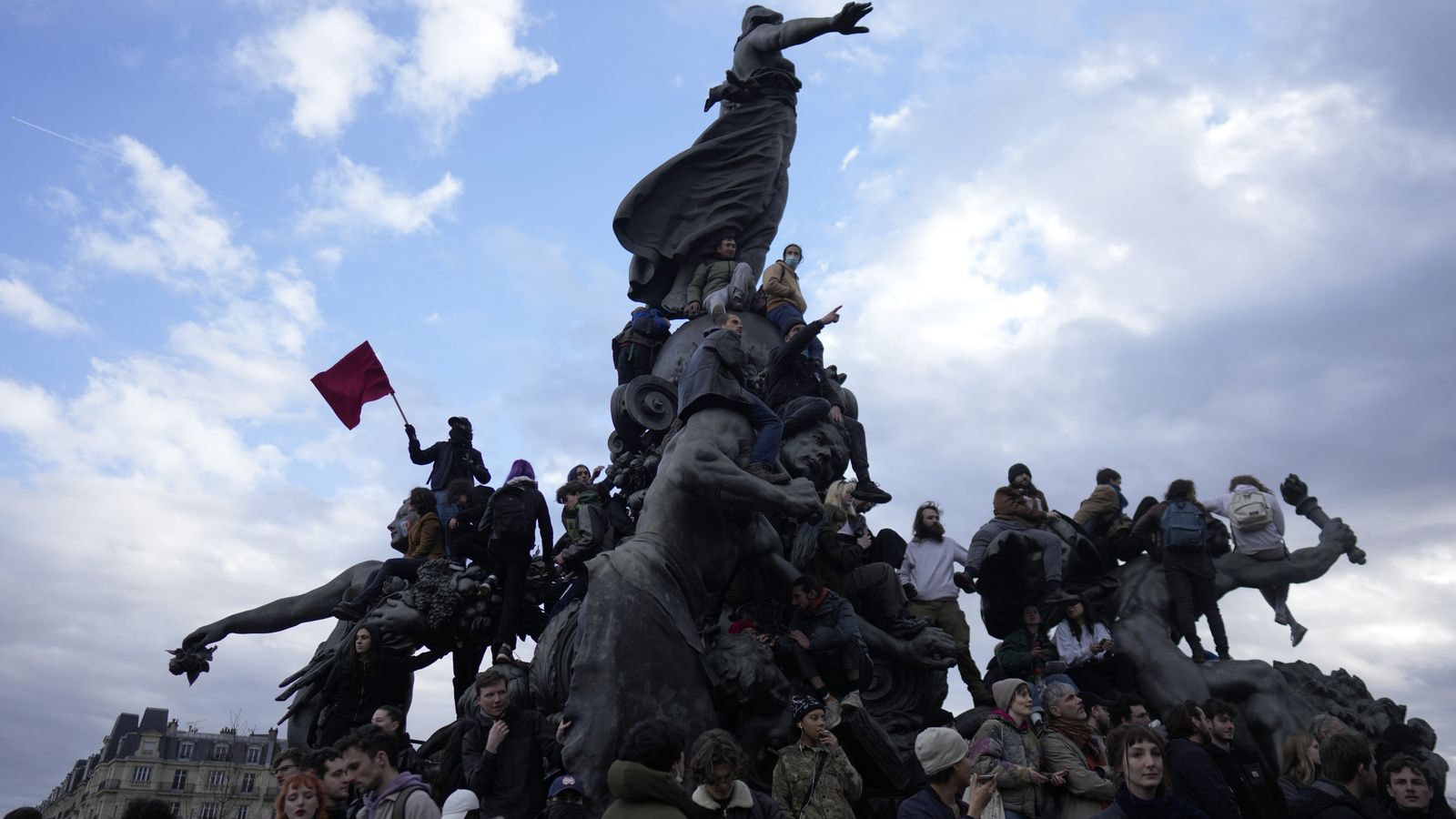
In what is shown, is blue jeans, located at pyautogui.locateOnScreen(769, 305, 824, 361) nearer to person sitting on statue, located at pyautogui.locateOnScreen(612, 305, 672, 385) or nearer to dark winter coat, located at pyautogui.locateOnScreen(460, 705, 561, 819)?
person sitting on statue, located at pyautogui.locateOnScreen(612, 305, 672, 385)

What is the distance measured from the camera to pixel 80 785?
4162 centimetres

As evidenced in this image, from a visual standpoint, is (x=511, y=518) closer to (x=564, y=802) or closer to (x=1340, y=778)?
(x=564, y=802)

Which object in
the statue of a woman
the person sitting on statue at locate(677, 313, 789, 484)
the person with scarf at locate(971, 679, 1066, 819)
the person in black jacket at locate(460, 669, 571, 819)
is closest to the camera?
the person with scarf at locate(971, 679, 1066, 819)

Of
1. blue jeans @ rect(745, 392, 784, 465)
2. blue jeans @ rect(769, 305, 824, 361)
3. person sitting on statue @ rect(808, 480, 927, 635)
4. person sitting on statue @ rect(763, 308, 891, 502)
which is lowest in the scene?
person sitting on statue @ rect(808, 480, 927, 635)

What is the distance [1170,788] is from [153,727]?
47.8 m

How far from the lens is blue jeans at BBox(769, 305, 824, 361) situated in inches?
405

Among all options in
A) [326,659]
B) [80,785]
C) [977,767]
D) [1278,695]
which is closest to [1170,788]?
[977,767]

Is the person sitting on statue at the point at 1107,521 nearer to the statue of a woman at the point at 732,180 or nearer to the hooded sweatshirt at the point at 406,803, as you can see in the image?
the statue of a woman at the point at 732,180

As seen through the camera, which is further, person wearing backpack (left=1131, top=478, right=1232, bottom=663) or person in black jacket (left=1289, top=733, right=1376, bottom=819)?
person wearing backpack (left=1131, top=478, right=1232, bottom=663)

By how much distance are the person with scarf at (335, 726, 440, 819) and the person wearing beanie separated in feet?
6.17

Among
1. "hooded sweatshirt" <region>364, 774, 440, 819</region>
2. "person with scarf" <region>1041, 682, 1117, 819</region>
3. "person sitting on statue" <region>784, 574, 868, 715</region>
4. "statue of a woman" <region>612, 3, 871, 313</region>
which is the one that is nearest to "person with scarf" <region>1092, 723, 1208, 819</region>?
"person with scarf" <region>1041, 682, 1117, 819</region>

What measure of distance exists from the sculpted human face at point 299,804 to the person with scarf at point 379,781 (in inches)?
13.5

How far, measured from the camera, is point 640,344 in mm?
10961

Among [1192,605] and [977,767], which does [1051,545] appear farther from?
[977,767]
